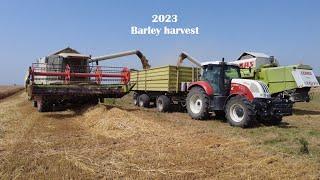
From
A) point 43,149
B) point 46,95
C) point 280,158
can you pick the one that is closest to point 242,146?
point 280,158

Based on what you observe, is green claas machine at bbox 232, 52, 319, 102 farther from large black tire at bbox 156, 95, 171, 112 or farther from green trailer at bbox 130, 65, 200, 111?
large black tire at bbox 156, 95, 171, 112

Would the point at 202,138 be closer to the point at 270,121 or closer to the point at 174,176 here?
the point at 174,176

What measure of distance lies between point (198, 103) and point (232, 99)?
6.82ft

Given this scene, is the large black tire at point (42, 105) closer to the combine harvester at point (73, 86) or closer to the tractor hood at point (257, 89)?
the combine harvester at point (73, 86)

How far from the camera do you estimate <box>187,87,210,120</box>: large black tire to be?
44.4ft

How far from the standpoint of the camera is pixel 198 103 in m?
14.2

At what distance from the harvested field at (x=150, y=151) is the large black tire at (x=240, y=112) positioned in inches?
12.0

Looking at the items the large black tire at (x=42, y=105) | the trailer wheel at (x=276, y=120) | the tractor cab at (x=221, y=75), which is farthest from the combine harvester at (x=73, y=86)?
the trailer wheel at (x=276, y=120)

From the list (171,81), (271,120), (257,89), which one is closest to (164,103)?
(171,81)

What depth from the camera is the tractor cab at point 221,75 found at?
13.1 m

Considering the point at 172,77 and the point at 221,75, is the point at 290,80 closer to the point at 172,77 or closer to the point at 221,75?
the point at 172,77

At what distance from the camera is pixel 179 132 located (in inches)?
402

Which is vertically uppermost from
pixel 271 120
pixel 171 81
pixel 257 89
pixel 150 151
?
pixel 171 81

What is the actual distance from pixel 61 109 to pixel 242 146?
392 inches
